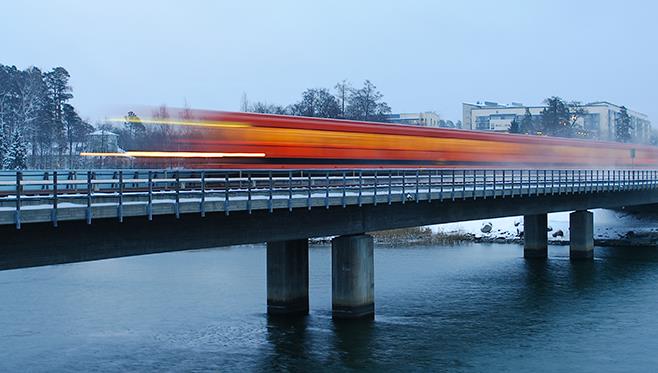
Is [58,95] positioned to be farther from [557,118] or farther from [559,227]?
[557,118]

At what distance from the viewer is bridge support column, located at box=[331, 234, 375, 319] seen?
119ft

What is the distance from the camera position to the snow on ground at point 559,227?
247 feet

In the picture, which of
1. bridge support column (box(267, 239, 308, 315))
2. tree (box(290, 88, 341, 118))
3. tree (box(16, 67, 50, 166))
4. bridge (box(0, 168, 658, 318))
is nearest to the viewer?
bridge (box(0, 168, 658, 318))

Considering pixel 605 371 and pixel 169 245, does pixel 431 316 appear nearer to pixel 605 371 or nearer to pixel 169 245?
pixel 605 371

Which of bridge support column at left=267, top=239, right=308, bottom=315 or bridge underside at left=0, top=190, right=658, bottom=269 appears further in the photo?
bridge support column at left=267, top=239, right=308, bottom=315

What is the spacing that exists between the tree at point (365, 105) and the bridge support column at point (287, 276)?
348 feet

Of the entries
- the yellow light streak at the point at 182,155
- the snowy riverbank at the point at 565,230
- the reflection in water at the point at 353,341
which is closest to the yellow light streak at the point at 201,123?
the yellow light streak at the point at 182,155

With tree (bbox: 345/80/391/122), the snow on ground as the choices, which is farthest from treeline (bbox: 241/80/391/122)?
the snow on ground

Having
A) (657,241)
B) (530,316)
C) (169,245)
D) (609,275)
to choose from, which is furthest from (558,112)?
(169,245)

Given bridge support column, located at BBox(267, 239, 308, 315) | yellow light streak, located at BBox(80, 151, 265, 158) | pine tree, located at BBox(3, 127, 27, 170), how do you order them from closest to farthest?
bridge support column, located at BBox(267, 239, 308, 315) → yellow light streak, located at BBox(80, 151, 265, 158) → pine tree, located at BBox(3, 127, 27, 170)

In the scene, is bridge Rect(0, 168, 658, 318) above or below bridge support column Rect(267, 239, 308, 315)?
above

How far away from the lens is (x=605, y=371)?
94.0ft

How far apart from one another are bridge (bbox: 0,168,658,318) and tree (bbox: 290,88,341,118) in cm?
8145

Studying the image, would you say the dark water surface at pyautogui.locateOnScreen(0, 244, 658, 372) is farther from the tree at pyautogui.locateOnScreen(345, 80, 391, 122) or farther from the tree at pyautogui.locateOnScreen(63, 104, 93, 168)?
the tree at pyautogui.locateOnScreen(345, 80, 391, 122)
